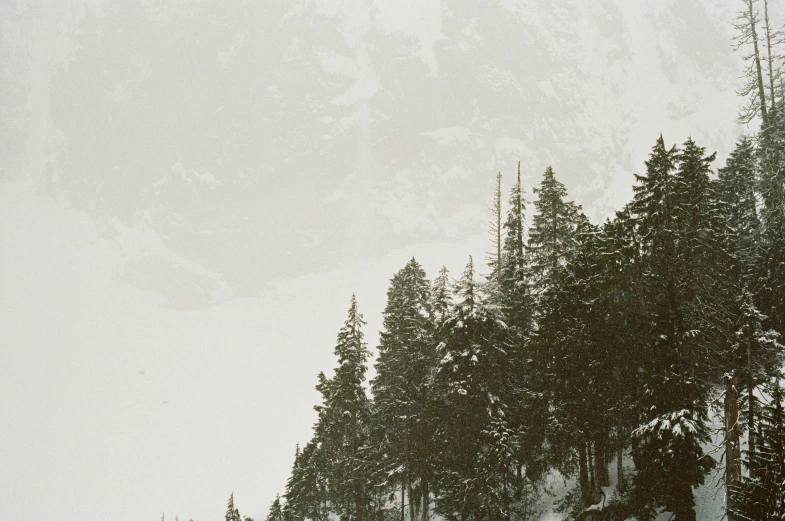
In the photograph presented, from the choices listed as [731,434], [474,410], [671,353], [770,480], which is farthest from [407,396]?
[770,480]

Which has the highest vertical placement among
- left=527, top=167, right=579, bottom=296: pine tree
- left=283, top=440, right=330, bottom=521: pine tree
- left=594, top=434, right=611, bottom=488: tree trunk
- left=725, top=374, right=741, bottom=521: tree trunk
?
left=527, top=167, right=579, bottom=296: pine tree

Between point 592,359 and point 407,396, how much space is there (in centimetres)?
984

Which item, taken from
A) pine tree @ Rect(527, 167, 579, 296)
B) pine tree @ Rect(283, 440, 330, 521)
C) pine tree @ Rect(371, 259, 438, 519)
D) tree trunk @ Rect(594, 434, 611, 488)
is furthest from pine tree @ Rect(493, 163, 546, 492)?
pine tree @ Rect(283, 440, 330, 521)

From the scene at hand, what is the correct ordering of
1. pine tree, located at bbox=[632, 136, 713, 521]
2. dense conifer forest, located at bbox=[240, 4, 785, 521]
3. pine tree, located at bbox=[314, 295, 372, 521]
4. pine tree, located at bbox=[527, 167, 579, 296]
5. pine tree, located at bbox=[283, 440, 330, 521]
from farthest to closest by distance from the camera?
1. pine tree, located at bbox=[283, 440, 330, 521]
2. pine tree, located at bbox=[314, 295, 372, 521]
3. pine tree, located at bbox=[527, 167, 579, 296]
4. dense conifer forest, located at bbox=[240, 4, 785, 521]
5. pine tree, located at bbox=[632, 136, 713, 521]

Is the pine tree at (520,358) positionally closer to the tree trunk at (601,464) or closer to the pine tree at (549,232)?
the pine tree at (549,232)

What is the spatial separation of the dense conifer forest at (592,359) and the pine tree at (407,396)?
9 cm

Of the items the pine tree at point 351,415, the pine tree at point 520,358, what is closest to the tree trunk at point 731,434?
the pine tree at point 520,358

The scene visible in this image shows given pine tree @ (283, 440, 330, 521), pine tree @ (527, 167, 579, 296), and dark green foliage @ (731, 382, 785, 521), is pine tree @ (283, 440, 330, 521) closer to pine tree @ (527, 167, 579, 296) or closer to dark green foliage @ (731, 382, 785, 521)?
pine tree @ (527, 167, 579, 296)

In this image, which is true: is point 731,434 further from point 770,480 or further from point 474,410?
point 474,410

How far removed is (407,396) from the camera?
29.6 meters

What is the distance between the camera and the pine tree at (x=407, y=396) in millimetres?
29312

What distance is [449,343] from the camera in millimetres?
25953

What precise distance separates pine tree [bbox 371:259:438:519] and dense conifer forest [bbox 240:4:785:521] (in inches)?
3.6

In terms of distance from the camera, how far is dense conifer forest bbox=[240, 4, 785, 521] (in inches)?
806
